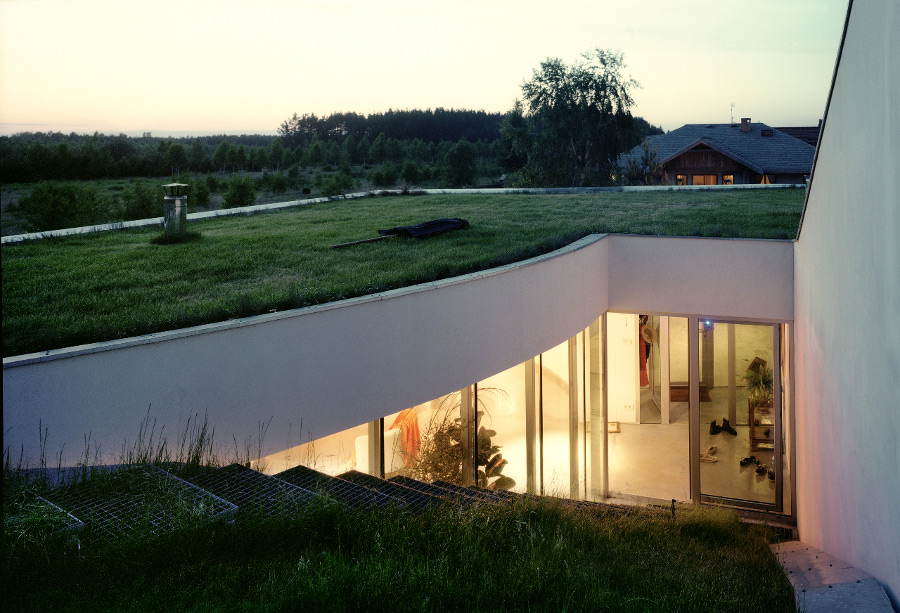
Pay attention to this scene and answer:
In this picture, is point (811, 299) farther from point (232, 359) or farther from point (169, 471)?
point (169, 471)

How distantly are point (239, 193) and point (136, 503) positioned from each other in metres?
16.0

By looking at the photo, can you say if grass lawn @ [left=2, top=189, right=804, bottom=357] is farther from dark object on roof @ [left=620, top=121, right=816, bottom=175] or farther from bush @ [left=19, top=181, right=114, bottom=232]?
dark object on roof @ [left=620, top=121, right=816, bottom=175]

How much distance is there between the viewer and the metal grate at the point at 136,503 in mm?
4051

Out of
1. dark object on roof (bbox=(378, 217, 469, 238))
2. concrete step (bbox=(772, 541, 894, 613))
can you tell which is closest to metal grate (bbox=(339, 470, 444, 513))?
concrete step (bbox=(772, 541, 894, 613))

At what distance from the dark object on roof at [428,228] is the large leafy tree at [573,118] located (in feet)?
66.3

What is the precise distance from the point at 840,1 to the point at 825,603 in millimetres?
3877

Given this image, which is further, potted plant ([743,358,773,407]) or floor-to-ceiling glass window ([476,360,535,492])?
potted plant ([743,358,773,407])

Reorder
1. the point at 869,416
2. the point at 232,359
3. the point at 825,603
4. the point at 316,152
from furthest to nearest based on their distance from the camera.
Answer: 1. the point at 316,152
2. the point at 232,359
3. the point at 869,416
4. the point at 825,603

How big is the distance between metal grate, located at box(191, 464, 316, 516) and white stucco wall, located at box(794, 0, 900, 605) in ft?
10.7

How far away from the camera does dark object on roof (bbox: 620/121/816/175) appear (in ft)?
92.7

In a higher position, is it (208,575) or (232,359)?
(232,359)

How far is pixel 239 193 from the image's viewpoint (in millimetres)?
19516

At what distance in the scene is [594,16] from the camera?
28.5m

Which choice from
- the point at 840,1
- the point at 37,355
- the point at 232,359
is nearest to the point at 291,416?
the point at 232,359
